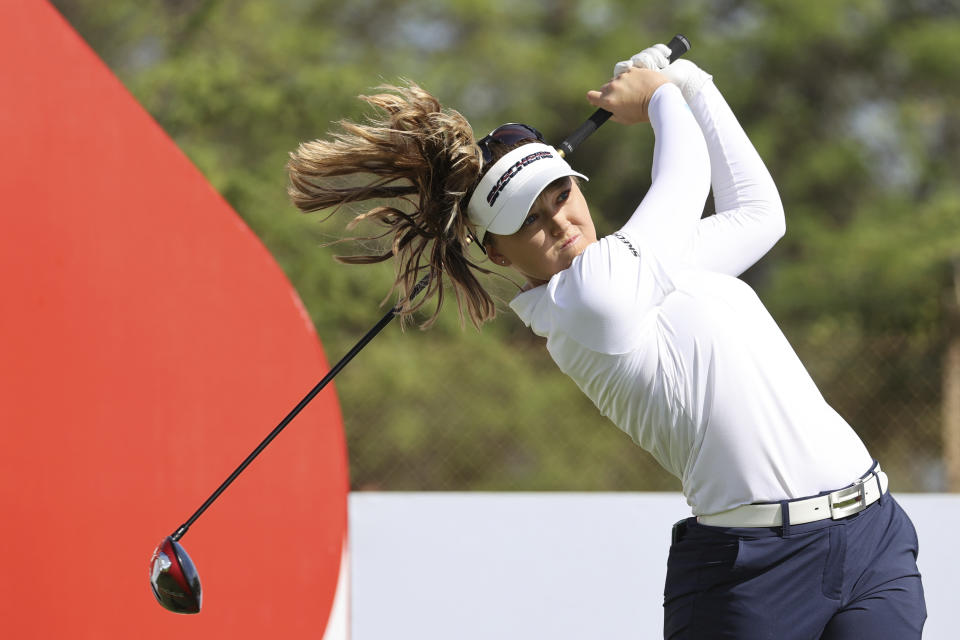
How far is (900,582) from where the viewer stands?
198 centimetres

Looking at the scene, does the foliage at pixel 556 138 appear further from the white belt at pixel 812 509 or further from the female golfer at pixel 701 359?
the white belt at pixel 812 509

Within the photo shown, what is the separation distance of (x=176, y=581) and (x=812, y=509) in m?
1.23

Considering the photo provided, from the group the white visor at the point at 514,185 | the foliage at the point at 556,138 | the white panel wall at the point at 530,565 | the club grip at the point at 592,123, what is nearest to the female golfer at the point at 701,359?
the white visor at the point at 514,185

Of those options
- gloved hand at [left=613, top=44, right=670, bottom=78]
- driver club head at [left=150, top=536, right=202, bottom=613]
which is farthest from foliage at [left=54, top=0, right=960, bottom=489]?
gloved hand at [left=613, top=44, right=670, bottom=78]

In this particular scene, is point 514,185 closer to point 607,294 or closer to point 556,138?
point 607,294

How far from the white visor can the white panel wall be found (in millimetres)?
1390

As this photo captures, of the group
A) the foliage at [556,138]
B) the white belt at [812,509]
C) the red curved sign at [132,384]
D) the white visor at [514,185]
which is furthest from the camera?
the foliage at [556,138]

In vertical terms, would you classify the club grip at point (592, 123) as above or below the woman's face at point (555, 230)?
above

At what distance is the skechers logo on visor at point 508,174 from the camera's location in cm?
211

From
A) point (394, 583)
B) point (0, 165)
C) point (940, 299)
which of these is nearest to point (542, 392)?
point (940, 299)

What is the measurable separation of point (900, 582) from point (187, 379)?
167cm

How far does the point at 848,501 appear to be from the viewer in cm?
196

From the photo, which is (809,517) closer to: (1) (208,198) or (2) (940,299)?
(1) (208,198)

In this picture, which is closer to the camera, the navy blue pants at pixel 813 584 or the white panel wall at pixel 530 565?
the navy blue pants at pixel 813 584
